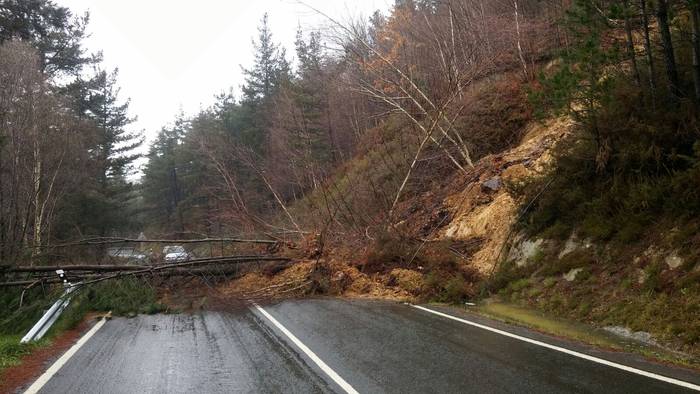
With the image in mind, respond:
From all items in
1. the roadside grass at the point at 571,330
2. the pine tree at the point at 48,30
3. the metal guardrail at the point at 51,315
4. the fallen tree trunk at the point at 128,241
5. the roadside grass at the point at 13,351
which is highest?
the pine tree at the point at 48,30

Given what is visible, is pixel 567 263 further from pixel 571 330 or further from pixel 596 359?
pixel 596 359

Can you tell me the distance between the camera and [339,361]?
637 centimetres

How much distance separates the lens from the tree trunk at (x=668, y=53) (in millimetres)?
9336

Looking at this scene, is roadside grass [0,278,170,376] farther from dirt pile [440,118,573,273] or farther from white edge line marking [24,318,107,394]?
dirt pile [440,118,573,273]

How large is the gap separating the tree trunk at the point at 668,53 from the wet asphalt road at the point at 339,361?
554cm

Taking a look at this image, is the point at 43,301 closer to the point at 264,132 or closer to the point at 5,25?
the point at 5,25

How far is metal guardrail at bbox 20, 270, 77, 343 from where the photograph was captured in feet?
25.8

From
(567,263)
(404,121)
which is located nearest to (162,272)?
(567,263)

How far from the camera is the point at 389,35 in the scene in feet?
89.1

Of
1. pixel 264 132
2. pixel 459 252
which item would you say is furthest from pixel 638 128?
pixel 264 132

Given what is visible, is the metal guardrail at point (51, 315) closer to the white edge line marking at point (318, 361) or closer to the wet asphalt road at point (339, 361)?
the wet asphalt road at point (339, 361)

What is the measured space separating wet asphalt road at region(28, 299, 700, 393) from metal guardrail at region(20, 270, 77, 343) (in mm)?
794

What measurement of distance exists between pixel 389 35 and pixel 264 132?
20426 millimetres

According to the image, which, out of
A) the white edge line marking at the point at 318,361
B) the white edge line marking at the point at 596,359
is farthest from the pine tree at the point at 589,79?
the white edge line marking at the point at 318,361
